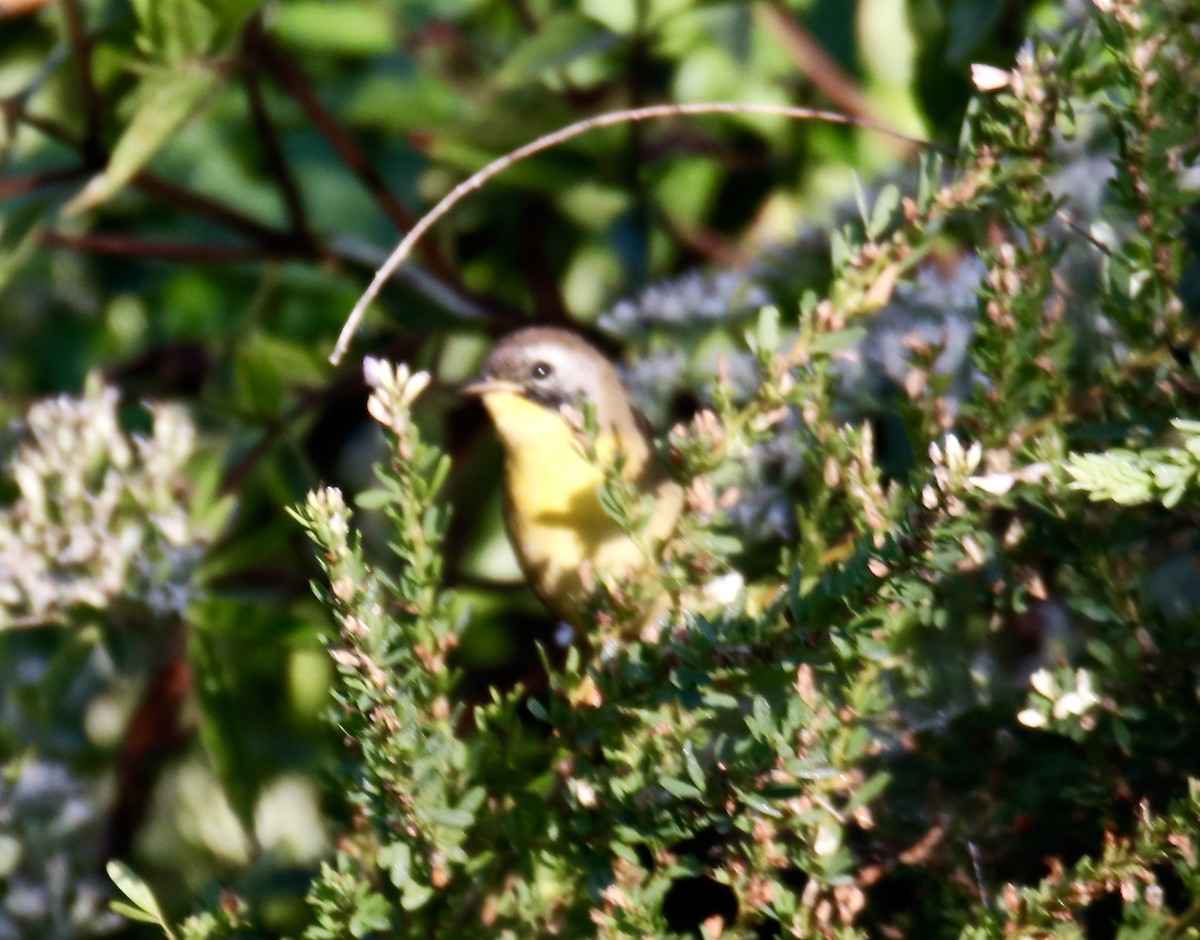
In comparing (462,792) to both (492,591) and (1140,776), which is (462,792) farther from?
(492,591)

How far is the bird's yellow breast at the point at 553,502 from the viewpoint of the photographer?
1643 millimetres

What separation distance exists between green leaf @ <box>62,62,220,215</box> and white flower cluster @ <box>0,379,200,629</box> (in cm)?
22

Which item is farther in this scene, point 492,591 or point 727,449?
point 492,591

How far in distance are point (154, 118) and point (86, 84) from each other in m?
0.15

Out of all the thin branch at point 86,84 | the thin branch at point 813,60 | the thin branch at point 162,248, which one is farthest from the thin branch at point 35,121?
the thin branch at point 813,60

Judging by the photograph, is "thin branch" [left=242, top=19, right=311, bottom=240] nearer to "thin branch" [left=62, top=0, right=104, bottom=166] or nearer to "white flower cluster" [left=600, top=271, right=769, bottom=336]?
"thin branch" [left=62, top=0, right=104, bottom=166]

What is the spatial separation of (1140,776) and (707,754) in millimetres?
341

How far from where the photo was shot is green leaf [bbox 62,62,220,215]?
1536mm

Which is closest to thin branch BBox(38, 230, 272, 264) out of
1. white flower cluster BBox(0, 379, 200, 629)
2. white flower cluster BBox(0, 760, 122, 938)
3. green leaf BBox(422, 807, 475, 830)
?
white flower cluster BBox(0, 379, 200, 629)

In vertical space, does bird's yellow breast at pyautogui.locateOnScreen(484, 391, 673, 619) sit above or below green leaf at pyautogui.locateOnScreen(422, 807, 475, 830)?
below

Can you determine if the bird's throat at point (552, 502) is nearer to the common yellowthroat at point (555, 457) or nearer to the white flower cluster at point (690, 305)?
the common yellowthroat at point (555, 457)

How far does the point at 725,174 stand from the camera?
2.20 m

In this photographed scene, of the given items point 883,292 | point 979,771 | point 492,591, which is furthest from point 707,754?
point 492,591

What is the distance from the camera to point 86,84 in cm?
165
